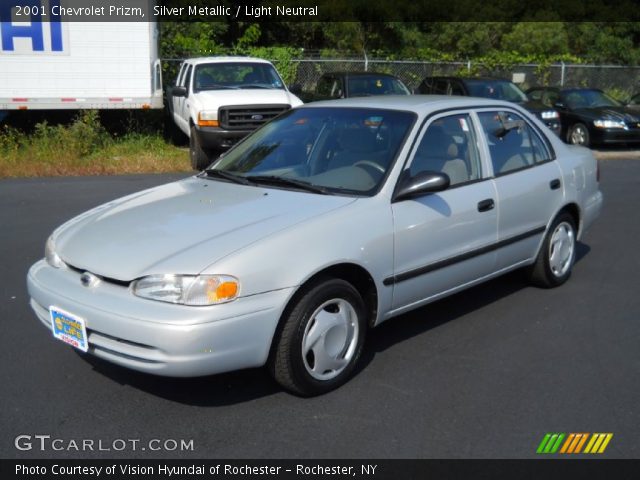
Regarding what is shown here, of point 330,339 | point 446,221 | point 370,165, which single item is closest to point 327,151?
point 370,165

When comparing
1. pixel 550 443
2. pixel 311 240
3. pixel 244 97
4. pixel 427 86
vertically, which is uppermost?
pixel 311 240

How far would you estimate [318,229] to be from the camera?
13.6ft

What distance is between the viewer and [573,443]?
12.2 feet

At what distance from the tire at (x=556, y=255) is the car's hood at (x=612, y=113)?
458 inches

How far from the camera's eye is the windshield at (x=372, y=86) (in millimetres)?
15984

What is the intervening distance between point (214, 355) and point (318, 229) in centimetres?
91

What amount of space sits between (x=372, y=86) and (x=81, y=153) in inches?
244

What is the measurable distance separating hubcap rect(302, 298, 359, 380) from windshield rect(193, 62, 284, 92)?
33.6ft

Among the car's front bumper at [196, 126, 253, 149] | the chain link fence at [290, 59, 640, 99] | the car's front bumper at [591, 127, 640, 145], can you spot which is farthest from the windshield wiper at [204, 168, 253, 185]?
the chain link fence at [290, 59, 640, 99]

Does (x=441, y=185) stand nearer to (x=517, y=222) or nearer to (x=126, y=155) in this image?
(x=517, y=222)

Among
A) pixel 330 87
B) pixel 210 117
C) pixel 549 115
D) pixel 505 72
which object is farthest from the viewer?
pixel 505 72

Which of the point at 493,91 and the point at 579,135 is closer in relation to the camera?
the point at 493,91

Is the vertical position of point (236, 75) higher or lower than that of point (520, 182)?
lower

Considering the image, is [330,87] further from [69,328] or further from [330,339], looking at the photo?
[69,328]
